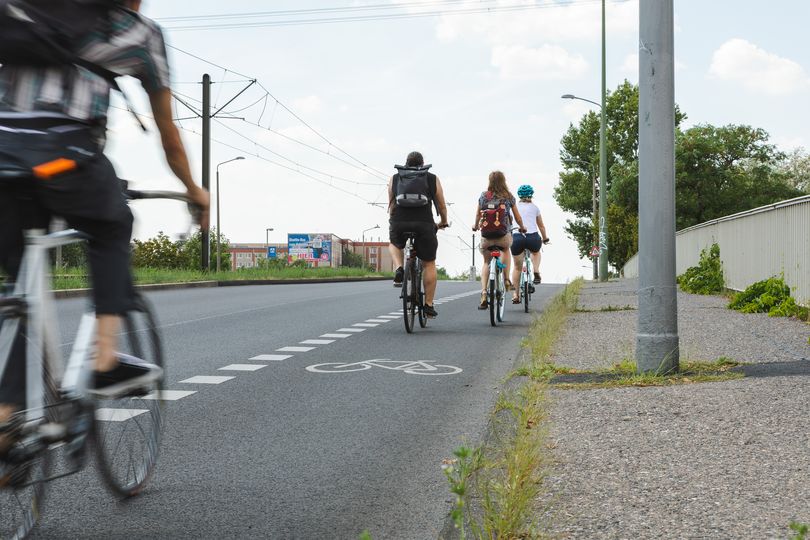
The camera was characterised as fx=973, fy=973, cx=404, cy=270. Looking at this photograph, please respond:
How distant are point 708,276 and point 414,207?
32.7 feet

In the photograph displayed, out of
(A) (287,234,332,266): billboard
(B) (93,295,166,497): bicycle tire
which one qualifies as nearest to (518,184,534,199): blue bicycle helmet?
(B) (93,295,166,497): bicycle tire

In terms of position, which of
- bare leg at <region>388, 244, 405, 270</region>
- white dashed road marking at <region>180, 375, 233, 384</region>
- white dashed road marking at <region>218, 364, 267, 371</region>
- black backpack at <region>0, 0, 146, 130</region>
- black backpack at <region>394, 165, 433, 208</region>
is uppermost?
black backpack at <region>394, 165, 433, 208</region>

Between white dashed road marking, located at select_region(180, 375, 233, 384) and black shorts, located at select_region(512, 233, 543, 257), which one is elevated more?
black shorts, located at select_region(512, 233, 543, 257)

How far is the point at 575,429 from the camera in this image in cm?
486

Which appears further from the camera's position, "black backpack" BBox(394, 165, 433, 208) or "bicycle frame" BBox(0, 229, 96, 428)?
"black backpack" BBox(394, 165, 433, 208)

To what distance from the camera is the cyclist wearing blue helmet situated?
14719 mm

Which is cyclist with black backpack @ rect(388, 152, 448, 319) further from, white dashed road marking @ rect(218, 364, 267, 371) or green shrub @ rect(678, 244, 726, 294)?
green shrub @ rect(678, 244, 726, 294)

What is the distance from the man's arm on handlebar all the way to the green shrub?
53.5 feet

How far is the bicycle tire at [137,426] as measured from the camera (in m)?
3.53

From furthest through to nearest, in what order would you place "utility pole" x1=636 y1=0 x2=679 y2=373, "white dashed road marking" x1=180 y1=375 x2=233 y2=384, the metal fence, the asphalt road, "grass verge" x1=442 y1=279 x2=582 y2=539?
1. the metal fence
2. "white dashed road marking" x1=180 y1=375 x2=233 y2=384
3. "utility pole" x1=636 y1=0 x2=679 y2=373
4. the asphalt road
5. "grass verge" x1=442 y1=279 x2=582 y2=539

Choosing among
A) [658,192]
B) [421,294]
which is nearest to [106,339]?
[658,192]

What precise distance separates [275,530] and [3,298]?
1.34m

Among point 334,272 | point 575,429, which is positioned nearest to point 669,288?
point 575,429

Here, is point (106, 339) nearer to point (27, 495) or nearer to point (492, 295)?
point (27, 495)
